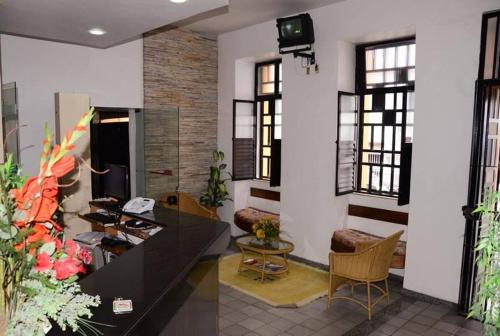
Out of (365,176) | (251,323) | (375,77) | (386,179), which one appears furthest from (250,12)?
(251,323)

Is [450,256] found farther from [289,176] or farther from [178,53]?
[178,53]

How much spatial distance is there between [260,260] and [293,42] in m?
2.94

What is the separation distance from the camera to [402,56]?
5.11m

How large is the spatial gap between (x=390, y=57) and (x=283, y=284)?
3.20m

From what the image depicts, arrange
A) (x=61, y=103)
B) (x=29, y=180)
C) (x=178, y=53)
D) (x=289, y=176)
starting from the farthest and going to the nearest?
(x=178, y=53), (x=289, y=176), (x=61, y=103), (x=29, y=180)

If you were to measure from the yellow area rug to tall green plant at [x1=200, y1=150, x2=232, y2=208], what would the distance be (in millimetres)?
1423

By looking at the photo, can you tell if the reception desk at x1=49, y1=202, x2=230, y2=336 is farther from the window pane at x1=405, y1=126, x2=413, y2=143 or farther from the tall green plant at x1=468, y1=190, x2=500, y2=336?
the window pane at x1=405, y1=126, x2=413, y2=143

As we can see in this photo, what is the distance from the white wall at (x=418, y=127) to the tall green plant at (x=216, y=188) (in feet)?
4.57

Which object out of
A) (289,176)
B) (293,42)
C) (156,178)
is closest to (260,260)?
(289,176)

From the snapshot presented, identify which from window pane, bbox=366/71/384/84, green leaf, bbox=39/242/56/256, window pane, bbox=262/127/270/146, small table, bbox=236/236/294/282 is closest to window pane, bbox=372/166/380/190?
window pane, bbox=366/71/384/84

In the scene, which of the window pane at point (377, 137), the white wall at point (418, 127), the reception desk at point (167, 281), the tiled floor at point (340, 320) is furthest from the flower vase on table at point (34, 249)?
the window pane at point (377, 137)

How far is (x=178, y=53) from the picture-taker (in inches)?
255

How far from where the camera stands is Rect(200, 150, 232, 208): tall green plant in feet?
22.5

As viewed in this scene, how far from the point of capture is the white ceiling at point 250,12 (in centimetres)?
523
